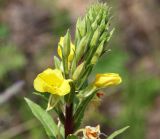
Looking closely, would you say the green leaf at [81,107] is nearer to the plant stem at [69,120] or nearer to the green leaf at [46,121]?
the plant stem at [69,120]

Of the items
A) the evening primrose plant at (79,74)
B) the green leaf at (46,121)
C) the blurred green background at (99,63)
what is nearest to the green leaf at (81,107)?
the evening primrose plant at (79,74)

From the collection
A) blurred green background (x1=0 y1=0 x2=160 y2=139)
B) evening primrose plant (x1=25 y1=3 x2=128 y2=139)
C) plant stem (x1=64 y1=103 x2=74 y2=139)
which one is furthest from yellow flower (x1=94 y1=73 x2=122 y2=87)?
blurred green background (x1=0 y1=0 x2=160 y2=139)

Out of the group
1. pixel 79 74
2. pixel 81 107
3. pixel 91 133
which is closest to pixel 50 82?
pixel 79 74

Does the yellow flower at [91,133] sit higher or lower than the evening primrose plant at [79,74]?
lower

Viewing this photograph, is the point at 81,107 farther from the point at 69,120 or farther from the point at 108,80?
the point at 108,80

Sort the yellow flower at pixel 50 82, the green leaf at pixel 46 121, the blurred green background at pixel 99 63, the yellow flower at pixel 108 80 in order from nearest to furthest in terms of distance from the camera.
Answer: the yellow flower at pixel 50 82, the yellow flower at pixel 108 80, the green leaf at pixel 46 121, the blurred green background at pixel 99 63

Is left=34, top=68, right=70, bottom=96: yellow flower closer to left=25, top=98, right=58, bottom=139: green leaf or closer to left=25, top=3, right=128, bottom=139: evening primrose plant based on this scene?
left=25, top=3, right=128, bottom=139: evening primrose plant
